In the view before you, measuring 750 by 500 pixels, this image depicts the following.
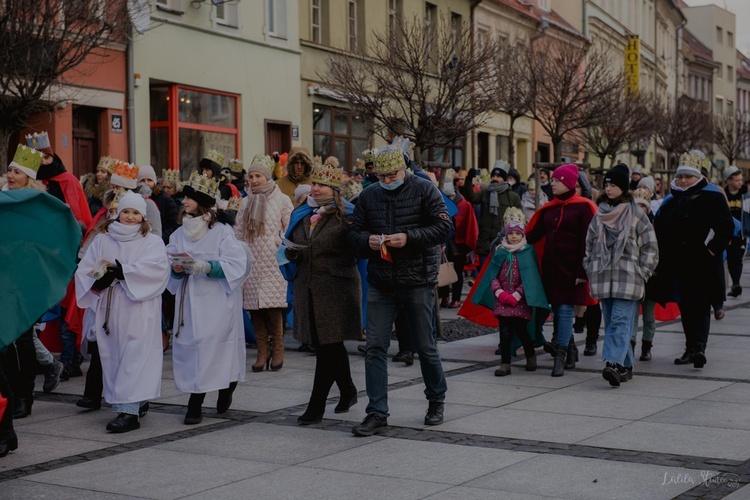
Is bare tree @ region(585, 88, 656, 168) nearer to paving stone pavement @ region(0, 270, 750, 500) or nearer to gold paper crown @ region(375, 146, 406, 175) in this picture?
paving stone pavement @ region(0, 270, 750, 500)

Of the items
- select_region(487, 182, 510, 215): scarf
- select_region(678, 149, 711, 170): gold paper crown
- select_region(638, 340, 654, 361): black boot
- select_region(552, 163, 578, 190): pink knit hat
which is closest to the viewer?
select_region(552, 163, 578, 190): pink knit hat

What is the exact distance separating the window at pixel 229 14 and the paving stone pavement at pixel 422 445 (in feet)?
50.6

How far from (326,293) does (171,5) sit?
15.8m

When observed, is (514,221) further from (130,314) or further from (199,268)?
(130,314)

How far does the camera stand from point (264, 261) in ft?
36.5

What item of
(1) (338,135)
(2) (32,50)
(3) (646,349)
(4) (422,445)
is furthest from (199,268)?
(1) (338,135)

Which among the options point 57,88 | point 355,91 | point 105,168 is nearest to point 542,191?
point 355,91

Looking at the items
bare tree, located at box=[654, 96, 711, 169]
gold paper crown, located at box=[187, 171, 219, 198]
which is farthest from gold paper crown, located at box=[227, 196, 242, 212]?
bare tree, located at box=[654, 96, 711, 169]

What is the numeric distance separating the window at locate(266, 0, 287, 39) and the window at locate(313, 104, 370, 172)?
6.95 ft

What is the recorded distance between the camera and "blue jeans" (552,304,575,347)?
1069cm

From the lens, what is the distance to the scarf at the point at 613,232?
9.98 metres

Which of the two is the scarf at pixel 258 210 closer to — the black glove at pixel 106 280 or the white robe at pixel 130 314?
the white robe at pixel 130 314

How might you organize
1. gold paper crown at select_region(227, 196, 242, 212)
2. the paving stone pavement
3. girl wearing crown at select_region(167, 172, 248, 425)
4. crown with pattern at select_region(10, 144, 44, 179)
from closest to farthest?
1. the paving stone pavement
2. girl wearing crown at select_region(167, 172, 248, 425)
3. crown with pattern at select_region(10, 144, 44, 179)
4. gold paper crown at select_region(227, 196, 242, 212)

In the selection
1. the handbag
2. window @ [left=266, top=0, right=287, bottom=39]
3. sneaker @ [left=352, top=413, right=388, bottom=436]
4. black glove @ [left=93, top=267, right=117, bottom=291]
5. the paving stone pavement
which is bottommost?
the paving stone pavement
